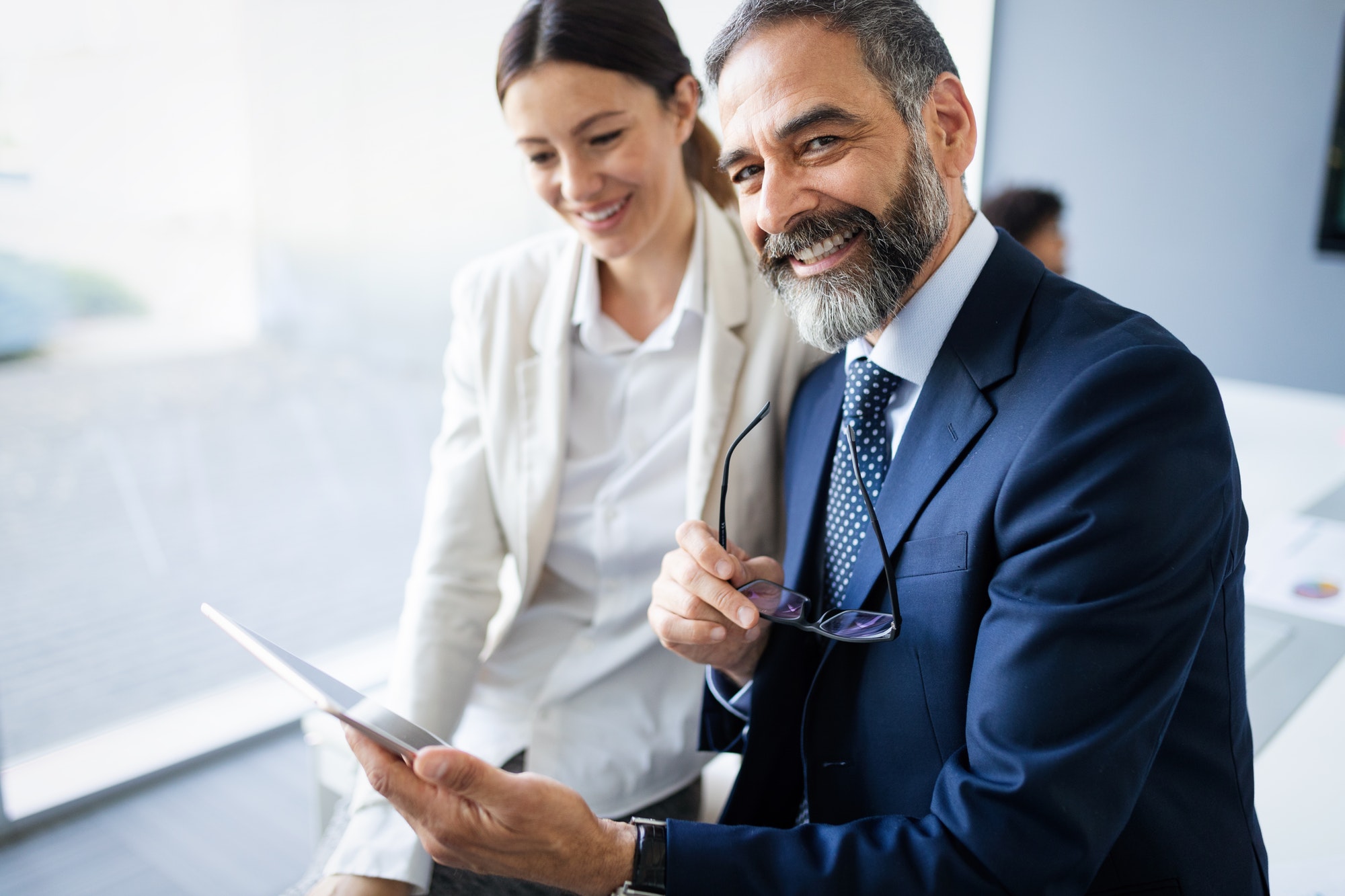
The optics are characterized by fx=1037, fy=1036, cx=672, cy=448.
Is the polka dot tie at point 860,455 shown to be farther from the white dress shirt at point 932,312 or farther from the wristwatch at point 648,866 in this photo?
the wristwatch at point 648,866

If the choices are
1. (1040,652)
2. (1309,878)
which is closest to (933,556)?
(1040,652)

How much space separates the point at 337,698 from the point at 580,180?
2.85 ft

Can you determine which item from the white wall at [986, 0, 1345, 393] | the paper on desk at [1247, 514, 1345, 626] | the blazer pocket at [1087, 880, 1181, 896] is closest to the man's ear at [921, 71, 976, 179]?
the blazer pocket at [1087, 880, 1181, 896]

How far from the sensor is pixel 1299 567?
77.3 inches

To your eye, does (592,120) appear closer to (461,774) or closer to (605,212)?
(605,212)

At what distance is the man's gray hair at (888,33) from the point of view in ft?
3.58

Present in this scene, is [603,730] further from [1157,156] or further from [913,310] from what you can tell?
[1157,156]

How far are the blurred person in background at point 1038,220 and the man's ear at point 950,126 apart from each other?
165 centimetres

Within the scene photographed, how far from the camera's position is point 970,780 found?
0.94 m

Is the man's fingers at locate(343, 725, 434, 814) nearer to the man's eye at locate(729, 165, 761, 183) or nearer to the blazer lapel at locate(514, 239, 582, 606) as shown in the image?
the blazer lapel at locate(514, 239, 582, 606)

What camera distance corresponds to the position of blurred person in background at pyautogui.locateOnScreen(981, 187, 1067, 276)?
273cm

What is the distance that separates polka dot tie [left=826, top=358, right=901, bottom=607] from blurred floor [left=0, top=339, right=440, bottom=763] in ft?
6.26

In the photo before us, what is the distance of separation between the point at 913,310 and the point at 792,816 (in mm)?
668

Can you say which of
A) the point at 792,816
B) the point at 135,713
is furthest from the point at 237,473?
the point at 792,816
